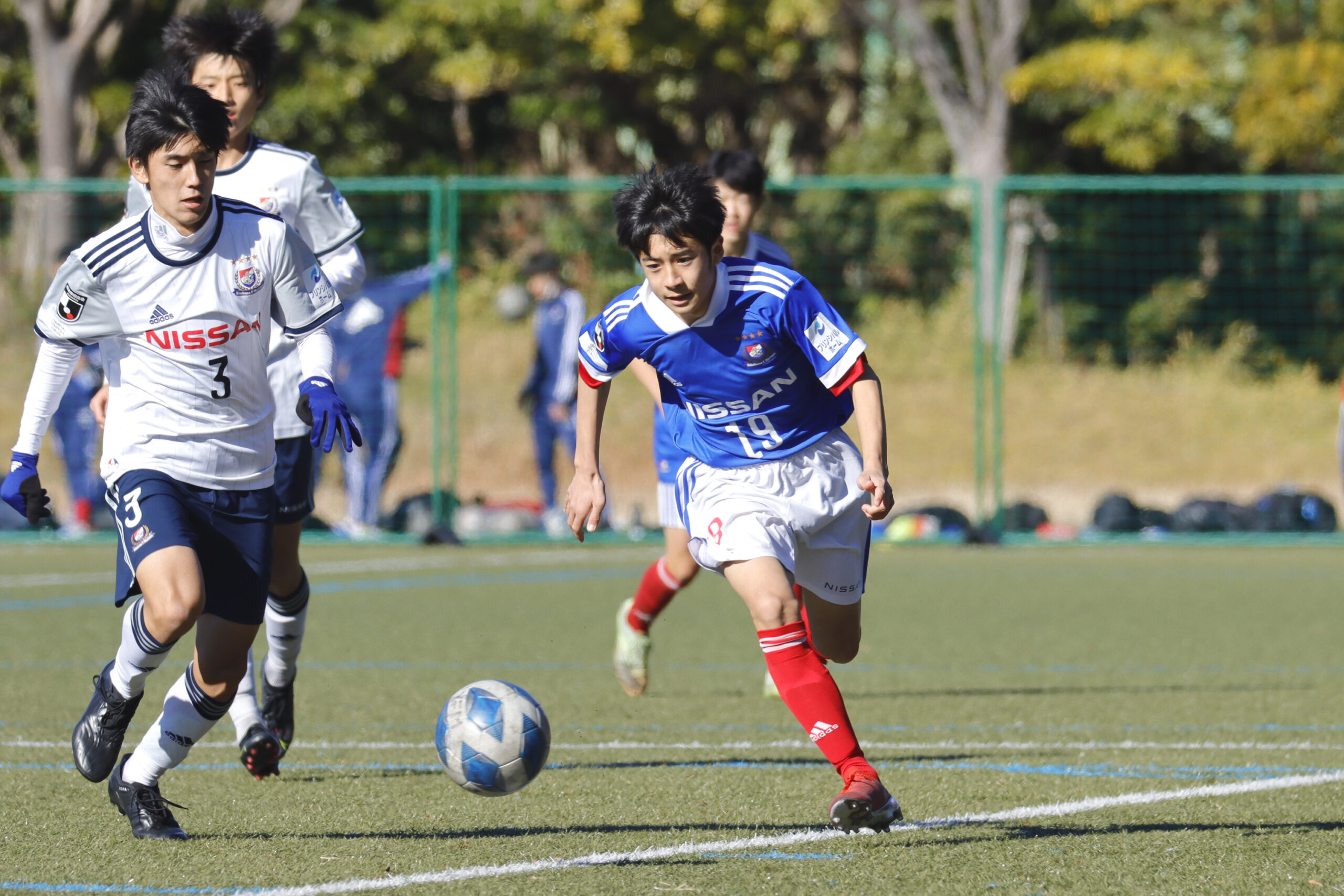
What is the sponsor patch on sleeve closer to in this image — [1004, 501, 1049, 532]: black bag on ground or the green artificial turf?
the green artificial turf

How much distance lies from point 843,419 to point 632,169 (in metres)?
25.0

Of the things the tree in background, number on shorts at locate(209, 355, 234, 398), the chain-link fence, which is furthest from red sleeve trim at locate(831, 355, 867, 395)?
the tree in background

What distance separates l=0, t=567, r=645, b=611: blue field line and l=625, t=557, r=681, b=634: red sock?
406 cm

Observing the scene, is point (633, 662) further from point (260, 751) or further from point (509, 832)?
point (509, 832)

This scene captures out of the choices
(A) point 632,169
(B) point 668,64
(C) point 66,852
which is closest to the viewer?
(C) point 66,852

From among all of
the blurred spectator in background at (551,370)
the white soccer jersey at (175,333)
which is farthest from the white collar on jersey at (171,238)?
the blurred spectator in background at (551,370)

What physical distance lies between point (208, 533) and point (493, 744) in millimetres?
Answer: 865

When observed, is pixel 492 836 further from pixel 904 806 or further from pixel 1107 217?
pixel 1107 217

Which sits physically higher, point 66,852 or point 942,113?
point 942,113

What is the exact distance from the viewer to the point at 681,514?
15.9ft

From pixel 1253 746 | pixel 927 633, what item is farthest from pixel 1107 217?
pixel 1253 746

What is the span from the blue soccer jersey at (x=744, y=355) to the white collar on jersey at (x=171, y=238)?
3.33 ft

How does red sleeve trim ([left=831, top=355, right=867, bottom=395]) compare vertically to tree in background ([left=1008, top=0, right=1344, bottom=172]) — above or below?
below

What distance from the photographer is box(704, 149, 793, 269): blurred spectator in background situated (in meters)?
6.78
